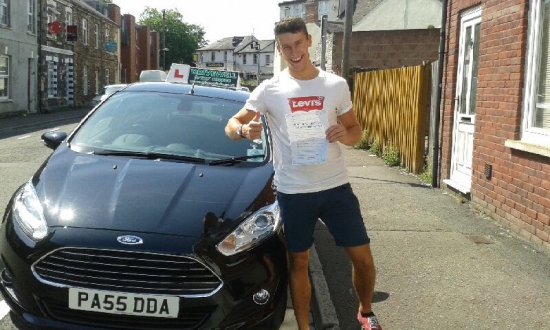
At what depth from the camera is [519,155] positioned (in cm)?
654

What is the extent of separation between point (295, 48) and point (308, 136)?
1.63 ft

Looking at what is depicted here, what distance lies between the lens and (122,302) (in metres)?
3.16

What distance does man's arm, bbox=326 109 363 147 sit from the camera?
136 inches

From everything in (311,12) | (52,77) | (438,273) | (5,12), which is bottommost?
(438,273)

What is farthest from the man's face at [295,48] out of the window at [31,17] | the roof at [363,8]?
the roof at [363,8]

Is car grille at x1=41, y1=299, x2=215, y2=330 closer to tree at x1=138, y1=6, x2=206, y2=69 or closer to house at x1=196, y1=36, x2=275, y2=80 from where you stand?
tree at x1=138, y1=6, x2=206, y2=69

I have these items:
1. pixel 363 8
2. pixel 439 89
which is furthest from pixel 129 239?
pixel 363 8

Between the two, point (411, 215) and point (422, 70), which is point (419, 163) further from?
point (411, 215)

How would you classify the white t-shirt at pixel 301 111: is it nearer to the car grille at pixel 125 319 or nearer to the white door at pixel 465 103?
the car grille at pixel 125 319

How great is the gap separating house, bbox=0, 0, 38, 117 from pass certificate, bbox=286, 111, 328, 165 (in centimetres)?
2487

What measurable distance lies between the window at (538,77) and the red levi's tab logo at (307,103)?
3.64 metres

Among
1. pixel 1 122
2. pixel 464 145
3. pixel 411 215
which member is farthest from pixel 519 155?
pixel 1 122

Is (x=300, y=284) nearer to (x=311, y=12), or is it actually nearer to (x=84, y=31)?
(x=84, y=31)

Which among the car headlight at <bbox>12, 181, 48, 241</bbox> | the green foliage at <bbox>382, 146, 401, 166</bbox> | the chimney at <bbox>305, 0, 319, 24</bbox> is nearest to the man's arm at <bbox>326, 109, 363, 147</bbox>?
the car headlight at <bbox>12, 181, 48, 241</bbox>
